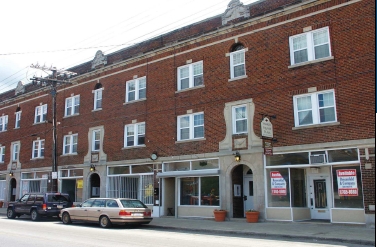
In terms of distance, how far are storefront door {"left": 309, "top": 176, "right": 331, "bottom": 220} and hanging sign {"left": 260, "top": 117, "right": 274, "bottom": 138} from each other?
2.88 meters

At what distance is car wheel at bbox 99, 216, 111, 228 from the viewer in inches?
692

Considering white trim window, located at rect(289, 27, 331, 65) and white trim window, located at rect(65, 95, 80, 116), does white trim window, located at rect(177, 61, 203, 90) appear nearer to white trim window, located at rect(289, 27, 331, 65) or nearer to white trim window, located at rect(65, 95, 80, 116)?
white trim window, located at rect(289, 27, 331, 65)

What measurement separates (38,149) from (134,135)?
11447 mm

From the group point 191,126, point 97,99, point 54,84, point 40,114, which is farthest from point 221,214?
point 40,114

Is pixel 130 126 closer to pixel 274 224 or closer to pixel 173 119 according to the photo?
pixel 173 119

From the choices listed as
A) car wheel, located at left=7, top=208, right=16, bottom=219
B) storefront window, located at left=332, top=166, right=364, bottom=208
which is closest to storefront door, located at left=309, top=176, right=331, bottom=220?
storefront window, located at left=332, top=166, right=364, bottom=208

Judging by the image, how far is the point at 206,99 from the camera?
21.4m

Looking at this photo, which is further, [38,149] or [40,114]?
[40,114]

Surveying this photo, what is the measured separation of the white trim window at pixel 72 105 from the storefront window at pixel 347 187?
1963 centimetres

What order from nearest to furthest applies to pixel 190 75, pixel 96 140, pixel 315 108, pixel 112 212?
pixel 112 212 → pixel 315 108 → pixel 190 75 → pixel 96 140

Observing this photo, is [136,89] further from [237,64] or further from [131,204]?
[131,204]

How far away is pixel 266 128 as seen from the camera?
17828mm

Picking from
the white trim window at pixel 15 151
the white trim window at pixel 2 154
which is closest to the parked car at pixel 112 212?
the white trim window at pixel 15 151

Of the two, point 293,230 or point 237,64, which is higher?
point 237,64
